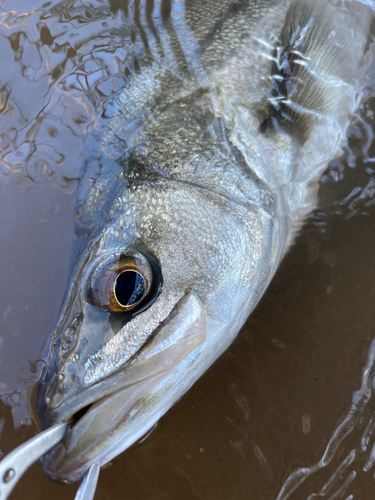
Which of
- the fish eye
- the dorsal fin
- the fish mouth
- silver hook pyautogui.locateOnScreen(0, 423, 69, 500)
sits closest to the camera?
silver hook pyautogui.locateOnScreen(0, 423, 69, 500)

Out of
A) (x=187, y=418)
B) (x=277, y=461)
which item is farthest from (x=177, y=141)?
(x=277, y=461)

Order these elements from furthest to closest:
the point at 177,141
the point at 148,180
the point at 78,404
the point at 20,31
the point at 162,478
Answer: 1. the point at 20,31
2. the point at 162,478
3. the point at 177,141
4. the point at 148,180
5. the point at 78,404

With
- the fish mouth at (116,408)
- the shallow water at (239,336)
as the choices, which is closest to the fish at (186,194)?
the fish mouth at (116,408)

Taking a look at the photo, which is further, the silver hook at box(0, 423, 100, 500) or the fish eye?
the fish eye

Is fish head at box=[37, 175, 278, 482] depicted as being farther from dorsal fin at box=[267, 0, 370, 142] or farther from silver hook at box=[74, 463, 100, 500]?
dorsal fin at box=[267, 0, 370, 142]

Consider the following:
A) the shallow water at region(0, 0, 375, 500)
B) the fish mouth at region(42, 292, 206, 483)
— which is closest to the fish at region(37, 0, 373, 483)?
the fish mouth at region(42, 292, 206, 483)

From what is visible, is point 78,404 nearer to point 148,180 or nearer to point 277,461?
point 148,180
